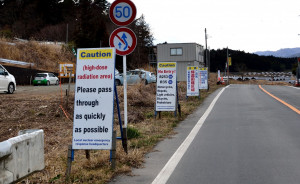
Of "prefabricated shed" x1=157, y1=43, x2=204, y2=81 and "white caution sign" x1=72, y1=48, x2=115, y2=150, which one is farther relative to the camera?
"prefabricated shed" x1=157, y1=43, x2=204, y2=81

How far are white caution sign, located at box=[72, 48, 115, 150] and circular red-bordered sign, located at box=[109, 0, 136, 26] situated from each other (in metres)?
1.30

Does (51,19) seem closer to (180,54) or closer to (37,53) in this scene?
(180,54)

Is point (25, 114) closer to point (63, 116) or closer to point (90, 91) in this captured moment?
point (63, 116)

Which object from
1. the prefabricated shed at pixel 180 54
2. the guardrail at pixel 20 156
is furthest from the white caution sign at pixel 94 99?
the prefabricated shed at pixel 180 54

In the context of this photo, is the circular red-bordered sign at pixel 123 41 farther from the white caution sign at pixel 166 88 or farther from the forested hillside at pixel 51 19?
the forested hillside at pixel 51 19

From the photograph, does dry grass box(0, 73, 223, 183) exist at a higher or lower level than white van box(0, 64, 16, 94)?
lower

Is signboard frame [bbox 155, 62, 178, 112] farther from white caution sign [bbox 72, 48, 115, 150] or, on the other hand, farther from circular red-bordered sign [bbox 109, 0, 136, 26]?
white caution sign [bbox 72, 48, 115, 150]

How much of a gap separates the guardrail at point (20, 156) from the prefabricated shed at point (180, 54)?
54.2m

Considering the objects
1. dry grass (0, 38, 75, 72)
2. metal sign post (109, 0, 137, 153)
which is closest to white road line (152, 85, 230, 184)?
metal sign post (109, 0, 137, 153)

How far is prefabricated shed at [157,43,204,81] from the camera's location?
58.7 metres

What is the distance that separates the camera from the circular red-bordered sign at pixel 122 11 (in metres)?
7.23

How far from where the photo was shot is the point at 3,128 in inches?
428

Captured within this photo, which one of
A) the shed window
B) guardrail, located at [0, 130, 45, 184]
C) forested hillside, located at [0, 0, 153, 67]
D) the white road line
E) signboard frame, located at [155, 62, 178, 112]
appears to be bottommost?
the white road line

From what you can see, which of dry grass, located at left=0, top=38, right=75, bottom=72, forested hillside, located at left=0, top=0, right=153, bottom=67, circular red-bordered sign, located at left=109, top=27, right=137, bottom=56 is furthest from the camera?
forested hillside, located at left=0, top=0, right=153, bottom=67
